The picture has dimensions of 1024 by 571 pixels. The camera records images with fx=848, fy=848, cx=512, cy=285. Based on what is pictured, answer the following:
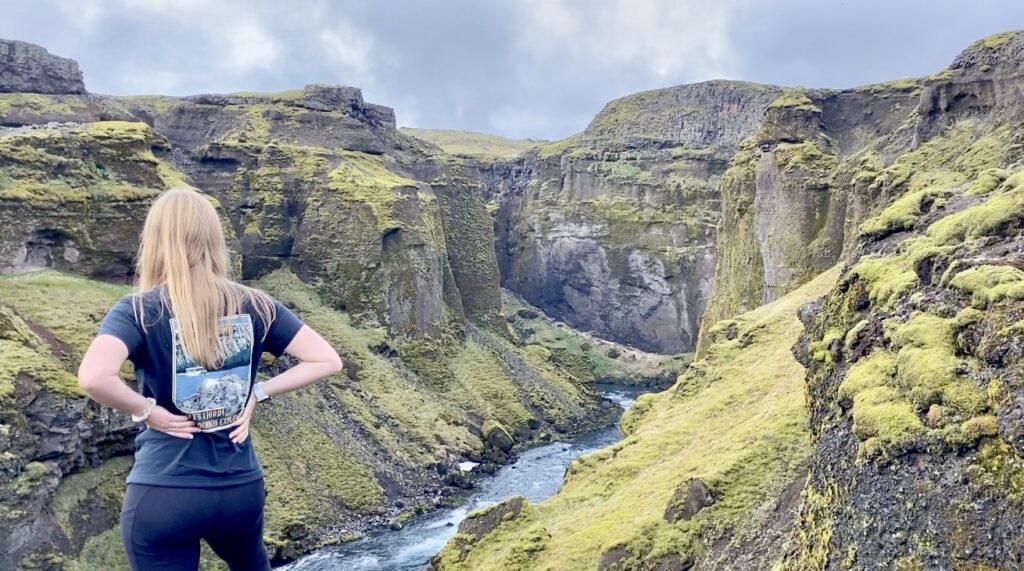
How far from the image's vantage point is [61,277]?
59.9m

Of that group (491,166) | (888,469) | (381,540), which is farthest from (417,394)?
(491,166)

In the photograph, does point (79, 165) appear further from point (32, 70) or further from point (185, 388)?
point (185, 388)

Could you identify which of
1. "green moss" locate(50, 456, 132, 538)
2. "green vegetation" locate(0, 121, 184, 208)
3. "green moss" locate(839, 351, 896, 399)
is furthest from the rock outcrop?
"green moss" locate(839, 351, 896, 399)

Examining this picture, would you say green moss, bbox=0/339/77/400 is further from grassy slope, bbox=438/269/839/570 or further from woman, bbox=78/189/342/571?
woman, bbox=78/189/342/571

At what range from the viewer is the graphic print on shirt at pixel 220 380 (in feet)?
22.3

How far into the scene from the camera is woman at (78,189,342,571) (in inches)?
259

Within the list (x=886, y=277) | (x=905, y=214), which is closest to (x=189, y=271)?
(x=886, y=277)

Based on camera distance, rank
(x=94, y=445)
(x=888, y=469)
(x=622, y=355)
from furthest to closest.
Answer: (x=622, y=355) → (x=94, y=445) → (x=888, y=469)

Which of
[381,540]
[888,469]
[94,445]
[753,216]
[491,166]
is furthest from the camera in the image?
[491,166]

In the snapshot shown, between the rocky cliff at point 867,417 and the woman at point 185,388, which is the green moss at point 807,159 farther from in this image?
the woman at point 185,388

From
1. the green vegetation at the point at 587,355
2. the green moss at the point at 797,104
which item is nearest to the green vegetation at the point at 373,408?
the green vegetation at the point at 587,355

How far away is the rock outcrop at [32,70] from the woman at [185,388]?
8743cm

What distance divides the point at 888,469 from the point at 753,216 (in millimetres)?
60236

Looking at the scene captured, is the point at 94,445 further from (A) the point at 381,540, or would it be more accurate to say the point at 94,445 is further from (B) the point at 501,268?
(B) the point at 501,268
